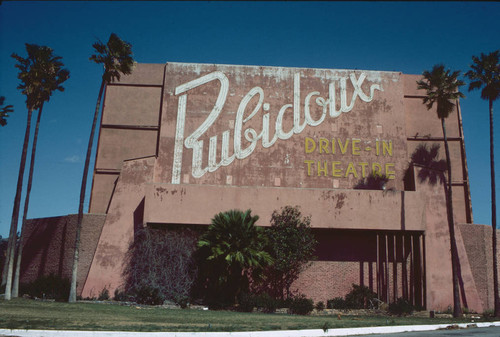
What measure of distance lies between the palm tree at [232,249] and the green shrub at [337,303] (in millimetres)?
5762

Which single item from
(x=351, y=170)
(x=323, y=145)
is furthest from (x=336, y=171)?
(x=323, y=145)

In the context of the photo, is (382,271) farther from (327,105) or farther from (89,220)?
(89,220)

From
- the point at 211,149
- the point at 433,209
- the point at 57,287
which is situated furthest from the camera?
the point at 211,149

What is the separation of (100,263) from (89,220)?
3.88 metres

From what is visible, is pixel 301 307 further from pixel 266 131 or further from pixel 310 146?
pixel 266 131

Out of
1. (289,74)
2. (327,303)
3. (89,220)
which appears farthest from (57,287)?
(289,74)

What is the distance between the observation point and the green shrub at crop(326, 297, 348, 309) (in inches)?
1201

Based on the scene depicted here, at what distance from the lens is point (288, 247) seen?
30.3 metres

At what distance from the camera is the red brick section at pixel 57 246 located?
3266cm

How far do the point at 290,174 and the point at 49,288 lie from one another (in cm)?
1807

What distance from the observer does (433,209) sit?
32562mm

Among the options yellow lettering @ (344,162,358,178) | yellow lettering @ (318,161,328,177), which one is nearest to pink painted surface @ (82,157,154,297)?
yellow lettering @ (318,161,328,177)

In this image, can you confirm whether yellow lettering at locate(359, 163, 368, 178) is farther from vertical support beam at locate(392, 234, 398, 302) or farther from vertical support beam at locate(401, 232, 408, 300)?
vertical support beam at locate(392, 234, 398, 302)

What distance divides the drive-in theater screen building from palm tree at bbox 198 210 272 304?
8.95 feet
